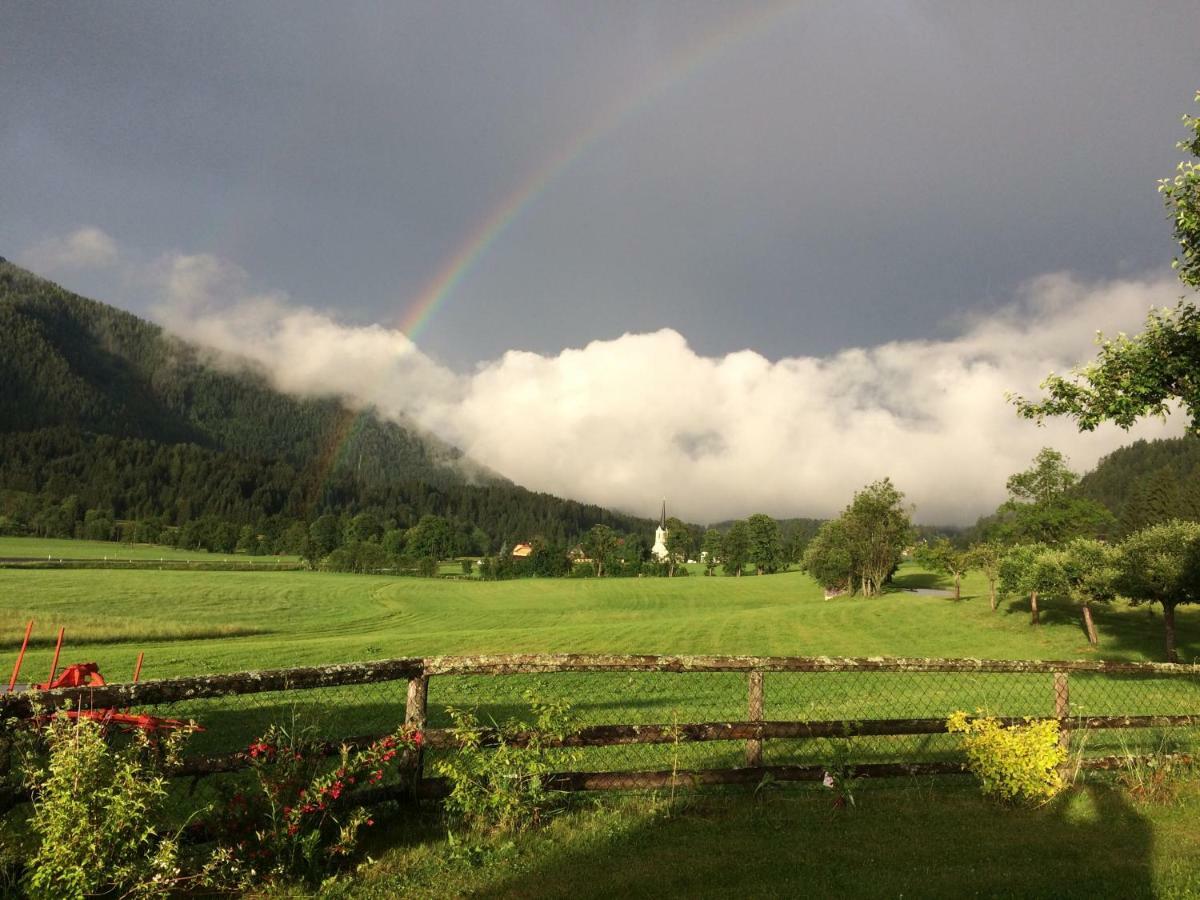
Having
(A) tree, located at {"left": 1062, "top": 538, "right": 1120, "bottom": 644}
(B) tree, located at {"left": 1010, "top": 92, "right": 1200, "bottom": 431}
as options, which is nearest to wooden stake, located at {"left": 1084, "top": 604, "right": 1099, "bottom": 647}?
(A) tree, located at {"left": 1062, "top": 538, "right": 1120, "bottom": 644}

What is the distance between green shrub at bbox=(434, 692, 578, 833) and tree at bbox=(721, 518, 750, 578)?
13172 centimetres

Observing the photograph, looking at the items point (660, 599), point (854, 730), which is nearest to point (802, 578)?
point (660, 599)

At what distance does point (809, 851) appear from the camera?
5879mm

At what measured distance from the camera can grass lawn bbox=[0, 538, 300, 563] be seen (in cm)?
10612

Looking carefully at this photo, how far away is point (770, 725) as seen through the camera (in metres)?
7.06

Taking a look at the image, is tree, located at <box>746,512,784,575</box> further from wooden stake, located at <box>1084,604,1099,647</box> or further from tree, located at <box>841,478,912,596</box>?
wooden stake, located at <box>1084,604,1099,647</box>

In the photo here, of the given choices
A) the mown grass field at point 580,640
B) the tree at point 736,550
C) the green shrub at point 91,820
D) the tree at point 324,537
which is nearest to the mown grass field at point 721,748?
the mown grass field at point 580,640

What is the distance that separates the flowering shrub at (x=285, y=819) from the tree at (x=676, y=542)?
143186 mm

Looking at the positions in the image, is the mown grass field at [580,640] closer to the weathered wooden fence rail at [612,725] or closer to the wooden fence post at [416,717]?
the weathered wooden fence rail at [612,725]

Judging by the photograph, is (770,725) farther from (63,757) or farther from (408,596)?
(408,596)

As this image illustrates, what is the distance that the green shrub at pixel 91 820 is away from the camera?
419 centimetres

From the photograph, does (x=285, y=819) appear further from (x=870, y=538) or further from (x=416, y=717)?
(x=870, y=538)

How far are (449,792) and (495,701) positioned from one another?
13.0 meters

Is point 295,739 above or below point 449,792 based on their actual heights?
above
